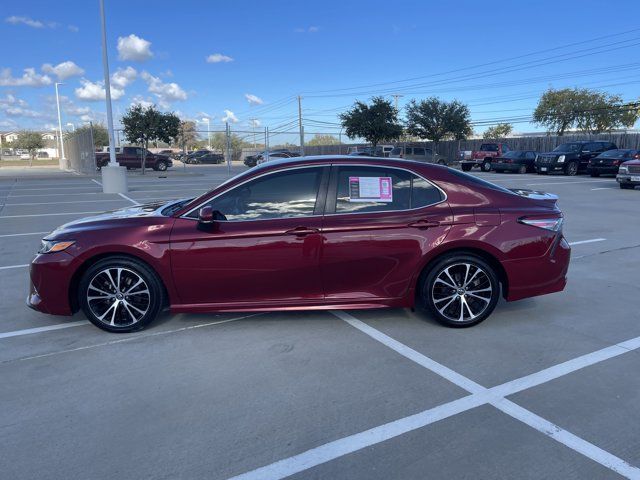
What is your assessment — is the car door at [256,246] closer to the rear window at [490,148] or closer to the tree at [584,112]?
the rear window at [490,148]

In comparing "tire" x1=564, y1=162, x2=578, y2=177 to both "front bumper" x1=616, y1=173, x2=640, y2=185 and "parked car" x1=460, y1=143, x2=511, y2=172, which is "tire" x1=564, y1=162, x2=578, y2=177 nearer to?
"parked car" x1=460, y1=143, x2=511, y2=172

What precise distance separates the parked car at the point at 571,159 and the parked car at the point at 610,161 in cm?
209

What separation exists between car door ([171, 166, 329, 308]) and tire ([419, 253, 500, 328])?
102 cm

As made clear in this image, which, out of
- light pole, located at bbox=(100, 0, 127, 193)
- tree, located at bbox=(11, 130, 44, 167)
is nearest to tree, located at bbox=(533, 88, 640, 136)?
light pole, located at bbox=(100, 0, 127, 193)

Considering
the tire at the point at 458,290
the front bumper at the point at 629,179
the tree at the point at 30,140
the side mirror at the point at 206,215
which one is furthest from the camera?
the tree at the point at 30,140

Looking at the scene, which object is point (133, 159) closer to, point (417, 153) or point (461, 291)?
point (417, 153)

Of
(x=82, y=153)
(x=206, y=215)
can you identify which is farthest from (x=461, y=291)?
(x=82, y=153)

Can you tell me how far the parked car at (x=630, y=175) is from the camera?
59.3 ft

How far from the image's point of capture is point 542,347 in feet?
13.9

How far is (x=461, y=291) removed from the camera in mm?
4602

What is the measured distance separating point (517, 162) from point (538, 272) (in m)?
27.2

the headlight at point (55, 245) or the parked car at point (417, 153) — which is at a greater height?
the parked car at point (417, 153)

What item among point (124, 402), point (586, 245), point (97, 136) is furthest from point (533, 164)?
point (97, 136)

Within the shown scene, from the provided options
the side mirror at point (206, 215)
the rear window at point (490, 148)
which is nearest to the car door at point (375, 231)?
the side mirror at point (206, 215)
